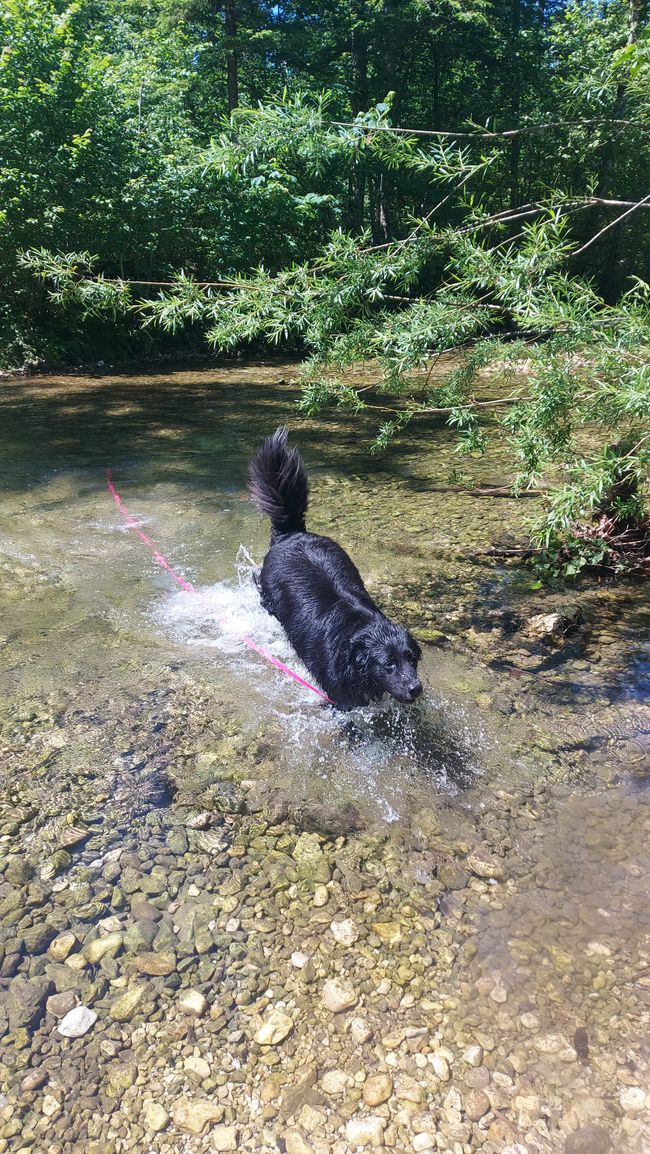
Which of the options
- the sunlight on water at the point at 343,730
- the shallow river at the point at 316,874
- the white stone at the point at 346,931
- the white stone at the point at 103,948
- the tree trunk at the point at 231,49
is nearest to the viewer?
the shallow river at the point at 316,874

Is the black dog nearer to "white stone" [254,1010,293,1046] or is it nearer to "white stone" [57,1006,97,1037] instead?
"white stone" [254,1010,293,1046]

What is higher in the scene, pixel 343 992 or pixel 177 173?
pixel 177 173

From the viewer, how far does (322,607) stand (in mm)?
4824

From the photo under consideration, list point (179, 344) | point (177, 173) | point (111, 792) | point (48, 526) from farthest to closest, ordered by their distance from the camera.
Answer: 1. point (179, 344)
2. point (177, 173)
3. point (48, 526)
4. point (111, 792)

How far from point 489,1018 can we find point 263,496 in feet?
12.9

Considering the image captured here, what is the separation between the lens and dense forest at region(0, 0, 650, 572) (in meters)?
4.01

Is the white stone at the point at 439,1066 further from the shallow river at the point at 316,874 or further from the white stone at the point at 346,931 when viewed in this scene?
the white stone at the point at 346,931

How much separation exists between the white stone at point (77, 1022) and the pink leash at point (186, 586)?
2299mm

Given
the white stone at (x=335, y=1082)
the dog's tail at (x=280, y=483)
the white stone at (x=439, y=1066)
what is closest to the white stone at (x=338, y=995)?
the white stone at (x=335, y=1082)

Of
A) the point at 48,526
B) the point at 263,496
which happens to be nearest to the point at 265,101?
the point at 263,496

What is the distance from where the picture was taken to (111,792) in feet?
12.1

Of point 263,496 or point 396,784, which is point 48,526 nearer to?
point 263,496

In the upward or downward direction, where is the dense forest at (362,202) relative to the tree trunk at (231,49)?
downward

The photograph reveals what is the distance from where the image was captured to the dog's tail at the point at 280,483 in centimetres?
539
